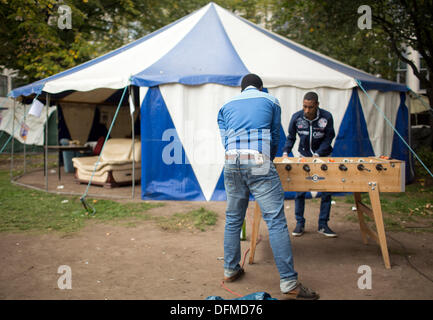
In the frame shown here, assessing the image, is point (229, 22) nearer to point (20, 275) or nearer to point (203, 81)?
point (203, 81)

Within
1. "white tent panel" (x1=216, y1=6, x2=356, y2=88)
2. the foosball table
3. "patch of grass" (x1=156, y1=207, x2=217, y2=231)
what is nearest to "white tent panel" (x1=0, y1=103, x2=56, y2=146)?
"white tent panel" (x1=216, y1=6, x2=356, y2=88)

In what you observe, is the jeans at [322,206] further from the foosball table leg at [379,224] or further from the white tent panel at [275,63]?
the white tent panel at [275,63]

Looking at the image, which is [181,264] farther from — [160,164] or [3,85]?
[3,85]


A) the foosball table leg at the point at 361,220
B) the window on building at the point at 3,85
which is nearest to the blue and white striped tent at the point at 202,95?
the foosball table leg at the point at 361,220

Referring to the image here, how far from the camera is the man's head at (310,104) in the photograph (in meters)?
4.98

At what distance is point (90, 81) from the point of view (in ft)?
25.0

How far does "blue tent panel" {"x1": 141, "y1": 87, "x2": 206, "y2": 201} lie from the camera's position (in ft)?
25.0

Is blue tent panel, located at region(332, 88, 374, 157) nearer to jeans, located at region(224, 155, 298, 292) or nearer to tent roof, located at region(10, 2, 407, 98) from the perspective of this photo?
tent roof, located at region(10, 2, 407, 98)

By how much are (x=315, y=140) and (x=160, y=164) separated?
11.1 feet

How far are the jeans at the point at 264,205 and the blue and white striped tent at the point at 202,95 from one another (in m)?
3.95

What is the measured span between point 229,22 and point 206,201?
14.3 ft

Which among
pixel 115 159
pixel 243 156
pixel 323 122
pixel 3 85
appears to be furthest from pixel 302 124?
pixel 3 85

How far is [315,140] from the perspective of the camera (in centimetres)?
534
